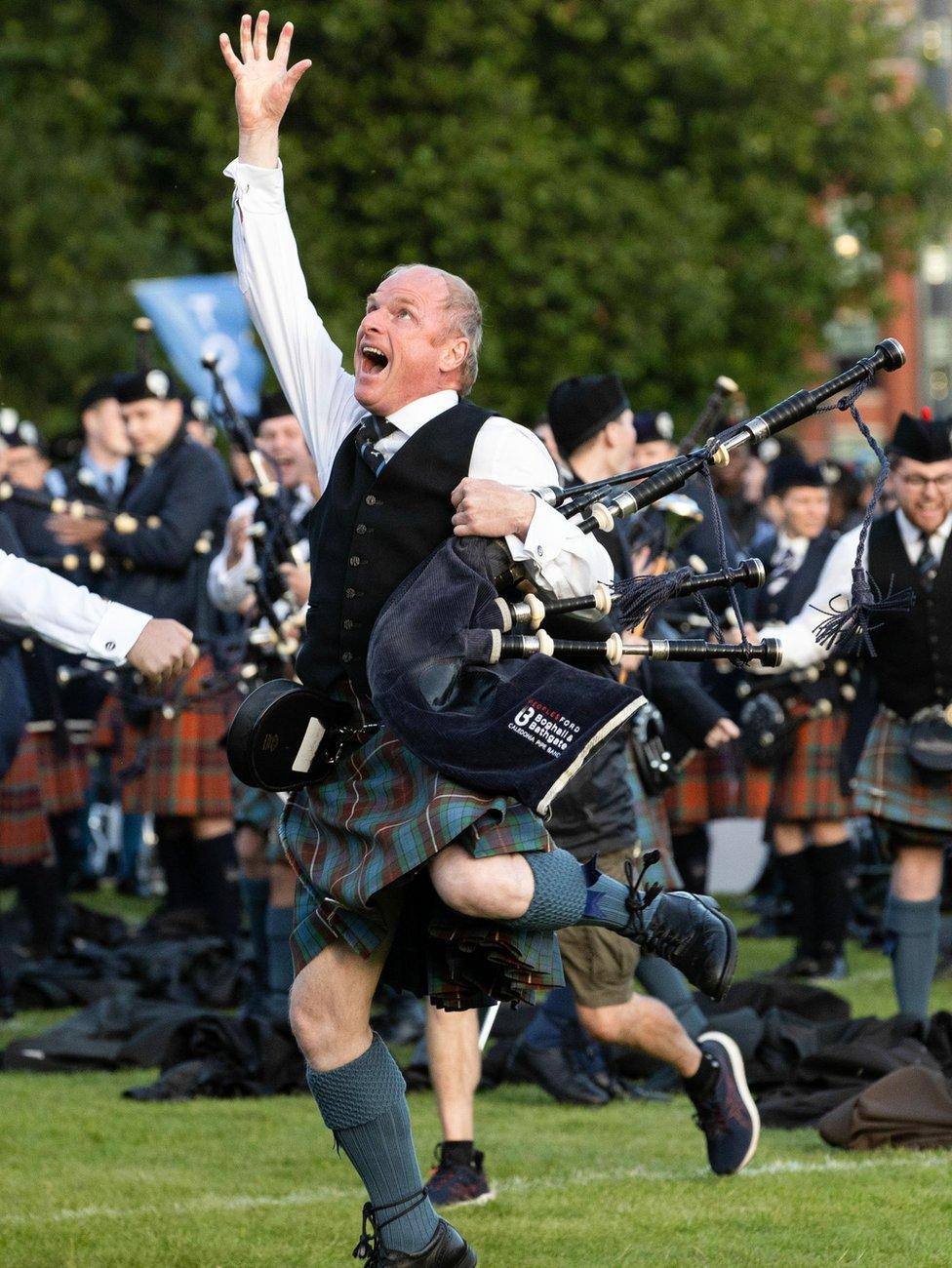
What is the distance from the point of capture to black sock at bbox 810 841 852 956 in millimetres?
8500

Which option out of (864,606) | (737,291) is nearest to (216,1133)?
(864,606)

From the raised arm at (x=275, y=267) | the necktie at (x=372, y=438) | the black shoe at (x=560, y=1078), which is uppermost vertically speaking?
the raised arm at (x=275, y=267)

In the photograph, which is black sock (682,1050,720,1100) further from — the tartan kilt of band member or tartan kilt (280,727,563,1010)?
the tartan kilt of band member

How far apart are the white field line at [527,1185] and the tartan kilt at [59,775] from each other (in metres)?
4.48

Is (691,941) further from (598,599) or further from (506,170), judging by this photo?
(506,170)

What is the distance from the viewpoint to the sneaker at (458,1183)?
4715mm

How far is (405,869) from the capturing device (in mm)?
3707

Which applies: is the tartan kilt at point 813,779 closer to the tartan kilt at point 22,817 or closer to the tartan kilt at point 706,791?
the tartan kilt at point 706,791

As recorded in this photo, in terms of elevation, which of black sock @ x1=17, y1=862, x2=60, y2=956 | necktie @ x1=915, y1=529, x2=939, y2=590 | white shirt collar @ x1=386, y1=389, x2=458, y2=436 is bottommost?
black sock @ x1=17, y1=862, x2=60, y2=956

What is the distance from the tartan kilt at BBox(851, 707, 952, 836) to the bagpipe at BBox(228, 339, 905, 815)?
2724 millimetres

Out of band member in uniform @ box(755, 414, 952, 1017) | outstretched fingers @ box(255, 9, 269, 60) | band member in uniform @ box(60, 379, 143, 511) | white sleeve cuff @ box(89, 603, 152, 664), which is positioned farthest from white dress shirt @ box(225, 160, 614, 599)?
band member in uniform @ box(60, 379, 143, 511)

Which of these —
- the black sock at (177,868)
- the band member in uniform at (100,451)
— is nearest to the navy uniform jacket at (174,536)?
the black sock at (177,868)

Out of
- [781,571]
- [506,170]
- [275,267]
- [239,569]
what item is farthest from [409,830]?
[506,170]

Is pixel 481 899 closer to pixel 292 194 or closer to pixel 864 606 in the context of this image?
pixel 864 606
